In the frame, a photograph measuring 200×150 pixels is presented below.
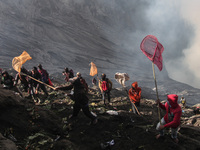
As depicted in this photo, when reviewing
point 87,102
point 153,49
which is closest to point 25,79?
point 87,102

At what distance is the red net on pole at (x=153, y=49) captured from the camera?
4172 mm

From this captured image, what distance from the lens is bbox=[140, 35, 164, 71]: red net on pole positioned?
4172 mm

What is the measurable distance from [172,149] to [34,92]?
6.48 metres

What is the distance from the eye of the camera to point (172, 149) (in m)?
3.49

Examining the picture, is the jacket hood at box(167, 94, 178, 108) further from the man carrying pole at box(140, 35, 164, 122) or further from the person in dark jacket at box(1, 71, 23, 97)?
the person in dark jacket at box(1, 71, 23, 97)

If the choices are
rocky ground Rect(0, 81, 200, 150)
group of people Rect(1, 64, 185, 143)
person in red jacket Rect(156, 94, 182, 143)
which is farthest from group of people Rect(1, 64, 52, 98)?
person in red jacket Rect(156, 94, 182, 143)

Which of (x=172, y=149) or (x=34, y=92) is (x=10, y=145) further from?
(x=34, y=92)

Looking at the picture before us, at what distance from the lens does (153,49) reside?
422 centimetres

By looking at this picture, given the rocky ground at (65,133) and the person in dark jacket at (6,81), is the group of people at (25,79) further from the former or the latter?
the rocky ground at (65,133)

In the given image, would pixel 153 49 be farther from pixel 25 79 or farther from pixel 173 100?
pixel 25 79

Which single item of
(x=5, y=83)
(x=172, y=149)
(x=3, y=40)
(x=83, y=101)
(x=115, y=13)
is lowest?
(x=172, y=149)

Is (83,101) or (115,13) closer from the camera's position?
(83,101)

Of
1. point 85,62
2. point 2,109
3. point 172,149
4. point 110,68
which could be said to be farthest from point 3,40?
point 172,149

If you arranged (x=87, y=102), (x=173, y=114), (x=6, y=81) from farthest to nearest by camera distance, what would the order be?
(x=6, y=81) < (x=87, y=102) < (x=173, y=114)
